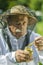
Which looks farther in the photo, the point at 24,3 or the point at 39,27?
the point at 24,3

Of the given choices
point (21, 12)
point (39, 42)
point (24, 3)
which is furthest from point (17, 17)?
point (24, 3)

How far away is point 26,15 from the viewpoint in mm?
1815

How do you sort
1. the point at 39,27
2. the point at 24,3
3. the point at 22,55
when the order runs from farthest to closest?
the point at 24,3, the point at 39,27, the point at 22,55

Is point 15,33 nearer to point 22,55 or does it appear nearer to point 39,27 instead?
point 22,55

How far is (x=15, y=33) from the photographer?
1.83m

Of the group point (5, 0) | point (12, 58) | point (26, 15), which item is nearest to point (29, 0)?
point (5, 0)

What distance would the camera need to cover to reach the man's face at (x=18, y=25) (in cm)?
183

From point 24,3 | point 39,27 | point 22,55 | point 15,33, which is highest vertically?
point 24,3

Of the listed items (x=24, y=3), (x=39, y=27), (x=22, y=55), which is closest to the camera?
(x=22, y=55)

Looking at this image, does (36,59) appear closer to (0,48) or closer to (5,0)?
(0,48)

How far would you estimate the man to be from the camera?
1.81 m

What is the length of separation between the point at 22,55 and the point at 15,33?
17cm

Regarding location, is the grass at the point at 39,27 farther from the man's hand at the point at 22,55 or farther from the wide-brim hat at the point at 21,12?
the man's hand at the point at 22,55

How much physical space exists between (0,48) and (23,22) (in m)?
0.24
